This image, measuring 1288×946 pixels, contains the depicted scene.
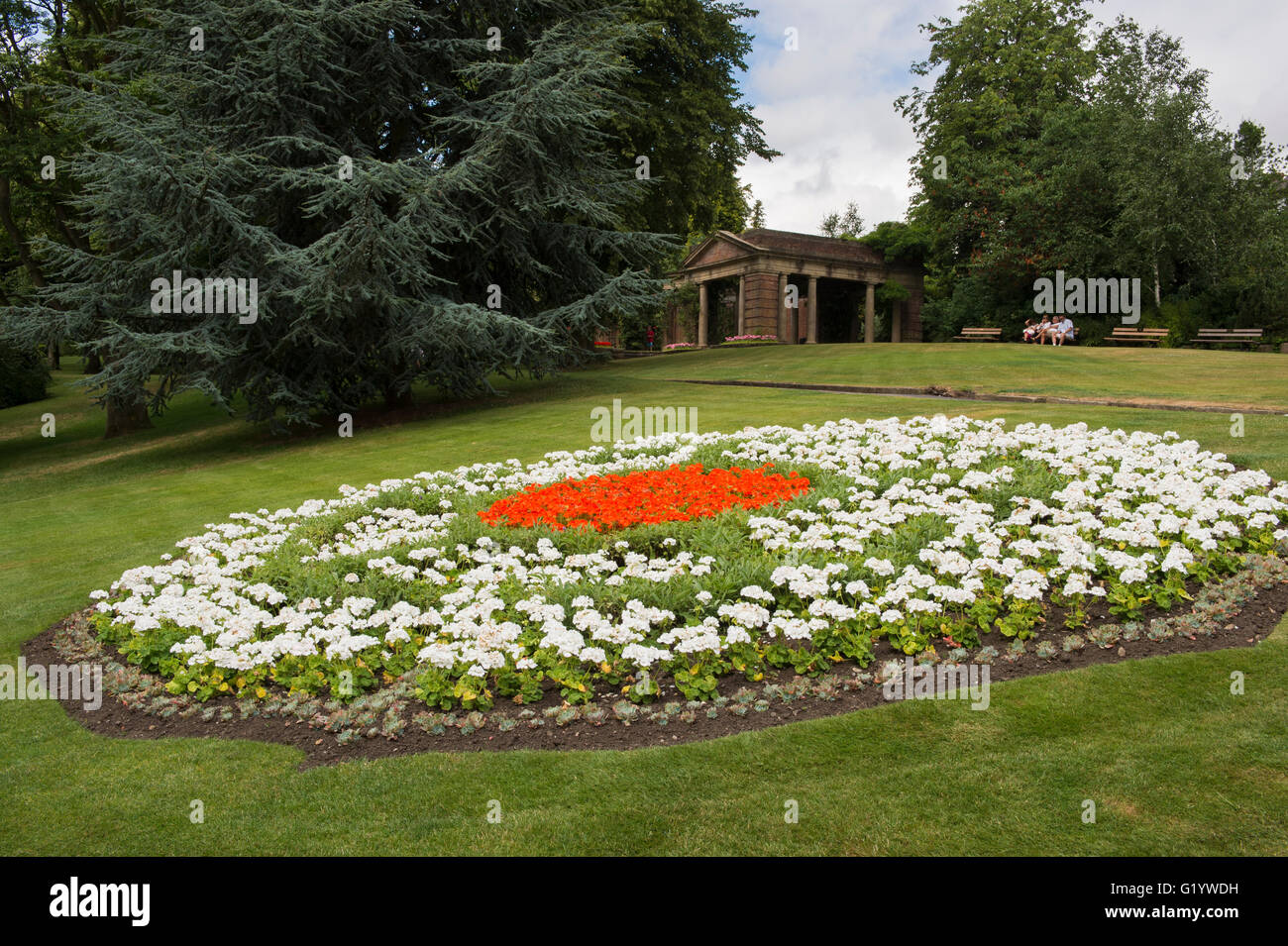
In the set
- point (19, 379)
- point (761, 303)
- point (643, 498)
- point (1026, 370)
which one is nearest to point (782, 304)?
point (761, 303)

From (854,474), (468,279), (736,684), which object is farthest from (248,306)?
(736,684)

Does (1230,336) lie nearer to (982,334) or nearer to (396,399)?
(982,334)

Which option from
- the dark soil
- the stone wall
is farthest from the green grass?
the stone wall

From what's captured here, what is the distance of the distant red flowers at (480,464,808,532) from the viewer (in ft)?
26.1

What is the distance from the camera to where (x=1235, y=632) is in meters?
5.36

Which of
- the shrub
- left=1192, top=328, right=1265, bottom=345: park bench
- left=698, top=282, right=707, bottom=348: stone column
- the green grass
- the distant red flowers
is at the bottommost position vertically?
the green grass

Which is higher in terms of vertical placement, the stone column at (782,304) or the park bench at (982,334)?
the stone column at (782,304)

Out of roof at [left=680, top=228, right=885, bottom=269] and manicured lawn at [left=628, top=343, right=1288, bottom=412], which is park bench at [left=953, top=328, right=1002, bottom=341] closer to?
roof at [left=680, top=228, right=885, bottom=269]

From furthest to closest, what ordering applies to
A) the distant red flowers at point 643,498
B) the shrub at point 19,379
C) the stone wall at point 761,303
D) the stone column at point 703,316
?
the stone column at point 703,316, the stone wall at point 761,303, the shrub at point 19,379, the distant red flowers at point 643,498

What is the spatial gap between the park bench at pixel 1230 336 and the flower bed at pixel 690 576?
21.7 metres

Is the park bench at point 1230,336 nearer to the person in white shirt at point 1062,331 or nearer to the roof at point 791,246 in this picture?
the person in white shirt at point 1062,331

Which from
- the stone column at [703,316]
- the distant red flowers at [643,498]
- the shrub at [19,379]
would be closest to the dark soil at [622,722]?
the distant red flowers at [643,498]

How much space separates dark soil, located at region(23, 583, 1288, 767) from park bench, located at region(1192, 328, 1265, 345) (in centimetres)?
2591

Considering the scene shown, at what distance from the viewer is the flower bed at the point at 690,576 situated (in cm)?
529
